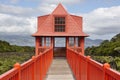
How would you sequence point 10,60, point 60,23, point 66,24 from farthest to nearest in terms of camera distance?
point 10,60 → point 66,24 → point 60,23

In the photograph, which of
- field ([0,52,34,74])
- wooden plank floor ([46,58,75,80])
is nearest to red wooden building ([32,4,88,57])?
field ([0,52,34,74])

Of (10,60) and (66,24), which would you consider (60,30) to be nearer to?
(66,24)

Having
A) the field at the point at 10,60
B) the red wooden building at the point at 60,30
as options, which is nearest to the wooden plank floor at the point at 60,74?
the field at the point at 10,60

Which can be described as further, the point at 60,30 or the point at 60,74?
the point at 60,30

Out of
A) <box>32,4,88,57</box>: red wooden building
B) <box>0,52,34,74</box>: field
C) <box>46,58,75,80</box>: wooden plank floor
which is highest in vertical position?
<box>32,4,88,57</box>: red wooden building

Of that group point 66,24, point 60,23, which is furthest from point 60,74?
point 66,24

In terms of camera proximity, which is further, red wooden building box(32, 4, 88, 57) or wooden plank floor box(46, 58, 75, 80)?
red wooden building box(32, 4, 88, 57)

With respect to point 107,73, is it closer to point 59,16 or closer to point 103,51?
point 59,16

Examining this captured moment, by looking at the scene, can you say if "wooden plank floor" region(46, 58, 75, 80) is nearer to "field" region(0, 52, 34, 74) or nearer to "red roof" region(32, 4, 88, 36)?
"field" region(0, 52, 34, 74)

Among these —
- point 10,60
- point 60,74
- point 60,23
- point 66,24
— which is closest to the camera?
point 60,74

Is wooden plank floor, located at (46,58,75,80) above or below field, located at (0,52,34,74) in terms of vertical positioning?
above

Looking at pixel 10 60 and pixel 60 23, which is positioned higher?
pixel 60 23

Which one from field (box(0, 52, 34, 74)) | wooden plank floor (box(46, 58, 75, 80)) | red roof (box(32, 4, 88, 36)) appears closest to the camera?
wooden plank floor (box(46, 58, 75, 80))

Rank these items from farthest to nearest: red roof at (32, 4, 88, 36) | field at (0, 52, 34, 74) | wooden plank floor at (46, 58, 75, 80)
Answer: red roof at (32, 4, 88, 36) < field at (0, 52, 34, 74) < wooden plank floor at (46, 58, 75, 80)
